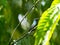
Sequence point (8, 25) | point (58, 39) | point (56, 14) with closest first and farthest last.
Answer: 1. point (56, 14)
2. point (58, 39)
3. point (8, 25)

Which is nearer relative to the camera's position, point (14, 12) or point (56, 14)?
point (56, 14)

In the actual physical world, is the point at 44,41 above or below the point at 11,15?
below

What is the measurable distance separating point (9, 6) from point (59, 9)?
874 mm

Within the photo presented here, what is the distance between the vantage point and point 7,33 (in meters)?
1.64

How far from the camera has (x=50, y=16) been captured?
562 millimetres

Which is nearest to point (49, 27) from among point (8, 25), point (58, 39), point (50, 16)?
point (50, 16)

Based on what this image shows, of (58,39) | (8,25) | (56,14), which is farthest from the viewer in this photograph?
(8,25)

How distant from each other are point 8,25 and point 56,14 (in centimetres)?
107

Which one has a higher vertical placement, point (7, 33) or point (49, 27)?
point (7, 33)

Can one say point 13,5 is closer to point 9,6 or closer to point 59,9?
point 9,6

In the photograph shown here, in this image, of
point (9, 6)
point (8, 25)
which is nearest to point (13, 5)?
point (9, 6)

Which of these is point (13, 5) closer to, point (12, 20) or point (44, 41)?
point (12, 20)

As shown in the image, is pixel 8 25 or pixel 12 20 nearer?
pixel 12 20

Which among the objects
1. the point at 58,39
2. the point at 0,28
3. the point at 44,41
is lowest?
the point at 44,41
